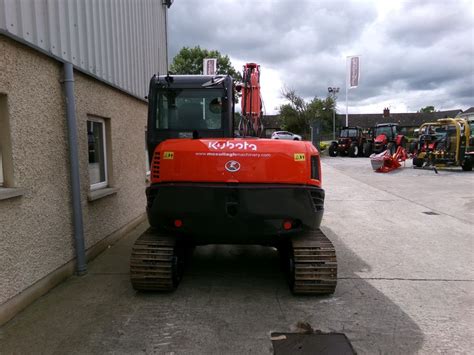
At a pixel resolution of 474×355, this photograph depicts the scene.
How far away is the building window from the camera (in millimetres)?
5727

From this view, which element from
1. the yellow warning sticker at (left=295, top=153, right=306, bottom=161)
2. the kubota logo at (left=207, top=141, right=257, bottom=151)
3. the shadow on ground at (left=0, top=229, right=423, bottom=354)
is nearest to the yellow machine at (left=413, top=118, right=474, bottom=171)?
the shadow on ground at (left=0, top=229, right=423, bottom=354)

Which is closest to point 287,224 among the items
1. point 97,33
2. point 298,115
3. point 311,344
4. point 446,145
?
point 311,344

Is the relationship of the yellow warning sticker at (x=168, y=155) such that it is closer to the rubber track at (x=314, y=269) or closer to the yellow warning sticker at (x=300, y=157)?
the yellow warning sticker at (x=300, y=157)

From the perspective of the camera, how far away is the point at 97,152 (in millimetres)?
6082

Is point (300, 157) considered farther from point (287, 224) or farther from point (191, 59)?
point (191, 59)

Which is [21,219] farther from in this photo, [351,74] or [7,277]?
[351,74]

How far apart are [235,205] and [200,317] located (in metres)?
1.09

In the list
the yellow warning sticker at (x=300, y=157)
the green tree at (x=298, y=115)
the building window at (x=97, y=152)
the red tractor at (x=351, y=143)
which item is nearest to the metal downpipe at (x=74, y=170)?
the building window at (x=97, y=152)

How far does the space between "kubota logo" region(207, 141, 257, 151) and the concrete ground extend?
1.57 m

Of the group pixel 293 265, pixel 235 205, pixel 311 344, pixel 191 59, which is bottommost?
pixel 311 344

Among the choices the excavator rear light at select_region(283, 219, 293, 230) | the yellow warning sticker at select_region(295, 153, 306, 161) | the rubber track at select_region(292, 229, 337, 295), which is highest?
the yellow warning sticker at select_region(295, 153, 306, 161)

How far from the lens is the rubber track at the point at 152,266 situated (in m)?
4.00

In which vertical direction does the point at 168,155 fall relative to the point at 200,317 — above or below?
above

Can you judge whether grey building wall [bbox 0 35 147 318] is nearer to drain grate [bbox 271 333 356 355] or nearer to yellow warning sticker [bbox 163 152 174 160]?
yellow warning sticker [bbox 163 152 174 160]
